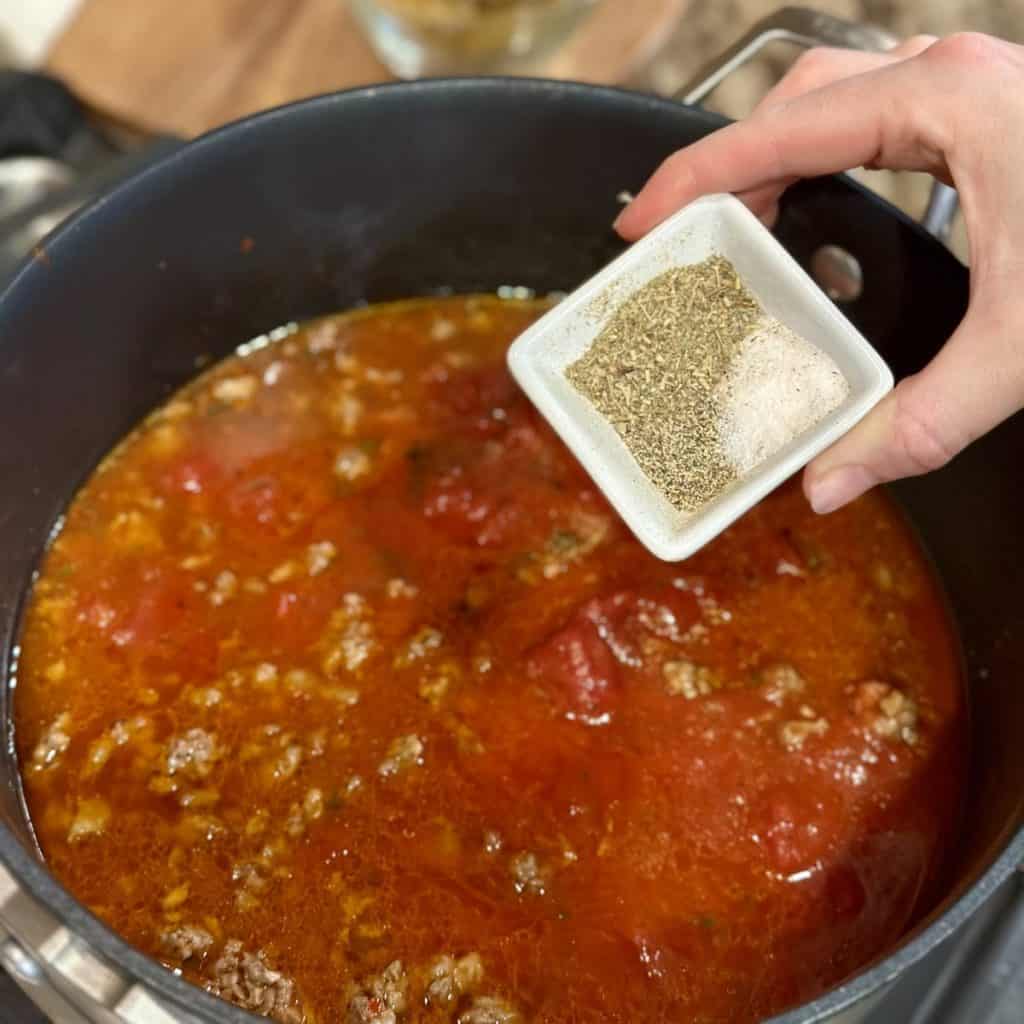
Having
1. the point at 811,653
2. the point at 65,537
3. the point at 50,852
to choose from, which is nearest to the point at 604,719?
the point at 811,653

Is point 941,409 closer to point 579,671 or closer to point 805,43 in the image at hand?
point 579,671

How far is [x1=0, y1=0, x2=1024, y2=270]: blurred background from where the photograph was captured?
2.48 metres

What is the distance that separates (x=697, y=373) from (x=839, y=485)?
0.21m

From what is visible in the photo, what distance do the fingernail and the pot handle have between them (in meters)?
0.47

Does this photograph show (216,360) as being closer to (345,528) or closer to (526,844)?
(345,528)

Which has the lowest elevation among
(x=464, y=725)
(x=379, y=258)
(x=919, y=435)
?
(x=464, y=725)

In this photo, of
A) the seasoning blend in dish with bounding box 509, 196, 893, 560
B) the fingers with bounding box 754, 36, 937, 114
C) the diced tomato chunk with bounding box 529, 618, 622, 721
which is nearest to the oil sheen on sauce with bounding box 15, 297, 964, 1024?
the diced tomato chunk with bounding box 529, 618, 622, 721

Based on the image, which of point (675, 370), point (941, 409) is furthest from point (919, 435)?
point (675, 370)

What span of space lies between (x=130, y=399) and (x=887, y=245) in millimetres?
1074

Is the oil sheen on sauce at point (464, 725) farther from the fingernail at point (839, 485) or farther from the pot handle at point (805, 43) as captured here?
the pot handle at point (805, 43)

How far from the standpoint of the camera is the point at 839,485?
4.37ft

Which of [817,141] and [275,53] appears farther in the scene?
[275,53]

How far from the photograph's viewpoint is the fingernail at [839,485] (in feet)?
4.33

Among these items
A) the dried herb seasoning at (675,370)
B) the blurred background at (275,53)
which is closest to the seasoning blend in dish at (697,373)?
the dried herb seasoning at (675,370)
